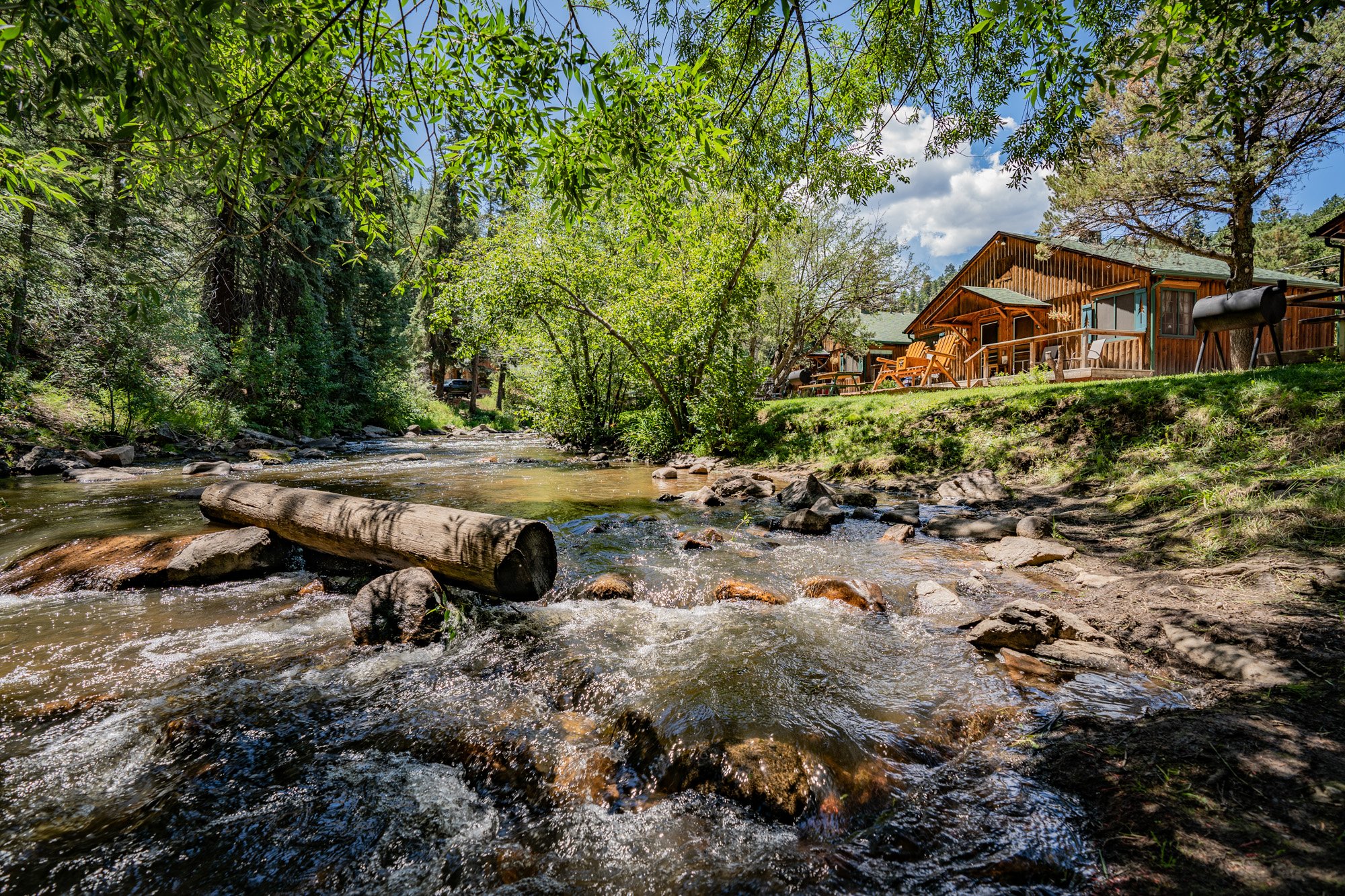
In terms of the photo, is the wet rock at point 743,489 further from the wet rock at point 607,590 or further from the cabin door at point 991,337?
the cabin door at point 991,337

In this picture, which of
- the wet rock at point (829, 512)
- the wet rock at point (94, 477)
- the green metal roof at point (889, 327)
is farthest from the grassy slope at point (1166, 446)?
the green metal roof at point (889, 327)

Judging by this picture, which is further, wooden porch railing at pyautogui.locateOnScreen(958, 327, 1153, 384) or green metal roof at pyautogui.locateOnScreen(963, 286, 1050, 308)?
green metal roof at pyautogui.locateOnScreen(963, 286, 1050, 308)

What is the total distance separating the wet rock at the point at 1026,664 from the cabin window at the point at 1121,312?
23.5 meters

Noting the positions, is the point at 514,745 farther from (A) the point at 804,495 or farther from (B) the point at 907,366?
(B) the point at 907,366

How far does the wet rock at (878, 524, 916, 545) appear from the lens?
22.2 feet

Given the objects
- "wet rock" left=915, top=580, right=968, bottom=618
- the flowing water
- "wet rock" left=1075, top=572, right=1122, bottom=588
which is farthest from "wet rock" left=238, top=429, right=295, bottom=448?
"wet rock" left=1075, top=572, right=1122, bottom=588

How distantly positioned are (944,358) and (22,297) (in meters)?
24.2

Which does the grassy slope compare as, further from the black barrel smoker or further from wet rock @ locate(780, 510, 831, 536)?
wet rock @ locate(780, 510, 831, 536)

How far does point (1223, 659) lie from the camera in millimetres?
3133

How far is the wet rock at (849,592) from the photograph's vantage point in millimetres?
4668

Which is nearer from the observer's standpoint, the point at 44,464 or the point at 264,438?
the point at 44,464

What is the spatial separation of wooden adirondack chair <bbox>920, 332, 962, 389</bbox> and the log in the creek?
56.4 feet

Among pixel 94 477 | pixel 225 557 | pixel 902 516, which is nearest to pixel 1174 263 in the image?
pixel 902 516

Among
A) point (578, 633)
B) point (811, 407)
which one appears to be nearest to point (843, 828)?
point (578, 633)
